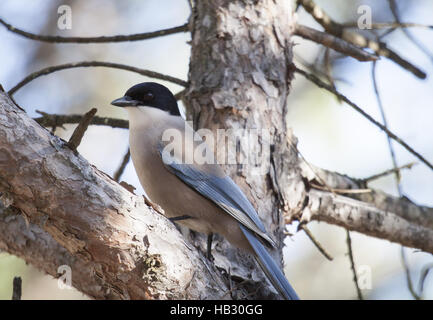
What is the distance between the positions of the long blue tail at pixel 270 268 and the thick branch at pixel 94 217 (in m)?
0.40

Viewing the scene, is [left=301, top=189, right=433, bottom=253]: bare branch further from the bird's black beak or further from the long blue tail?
the bird's black beak

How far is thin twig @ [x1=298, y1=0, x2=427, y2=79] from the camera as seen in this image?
4.70 meters

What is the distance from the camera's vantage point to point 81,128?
2.40 meters

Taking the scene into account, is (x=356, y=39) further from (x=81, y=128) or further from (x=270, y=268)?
(x=81, y=128)

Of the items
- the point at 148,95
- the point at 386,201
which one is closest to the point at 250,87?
the point at 148,95

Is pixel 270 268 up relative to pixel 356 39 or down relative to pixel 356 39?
down

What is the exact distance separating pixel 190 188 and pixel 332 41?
1719mm

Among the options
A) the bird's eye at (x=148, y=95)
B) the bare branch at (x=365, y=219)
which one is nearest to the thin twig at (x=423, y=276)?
the bare branch at (x=365, y=219)

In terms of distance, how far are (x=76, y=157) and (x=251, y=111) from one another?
1717 millimetres

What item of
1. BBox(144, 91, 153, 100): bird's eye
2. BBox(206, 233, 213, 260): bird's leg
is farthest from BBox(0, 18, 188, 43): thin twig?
BBox(206, 233, 213, 260): bird's leg

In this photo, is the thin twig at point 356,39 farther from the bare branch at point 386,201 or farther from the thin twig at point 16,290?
the thin twig at point 16,290

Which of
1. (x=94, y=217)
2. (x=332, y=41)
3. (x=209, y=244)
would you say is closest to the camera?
(x=94, y=217)

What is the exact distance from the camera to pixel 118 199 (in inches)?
102

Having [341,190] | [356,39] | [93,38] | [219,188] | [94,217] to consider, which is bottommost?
[94,217]
